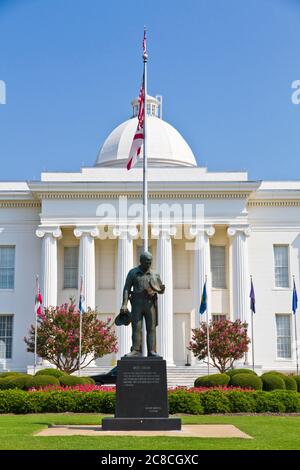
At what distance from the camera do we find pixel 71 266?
4828 centimetres

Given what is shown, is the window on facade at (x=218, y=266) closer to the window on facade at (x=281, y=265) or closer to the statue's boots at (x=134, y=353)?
the window on facade at (x=281, y=265)

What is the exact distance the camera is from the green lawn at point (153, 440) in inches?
535

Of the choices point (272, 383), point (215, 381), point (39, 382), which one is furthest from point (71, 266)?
point (272, 383)

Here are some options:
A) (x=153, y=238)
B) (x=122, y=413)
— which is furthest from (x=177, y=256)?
(x=122, y=413)

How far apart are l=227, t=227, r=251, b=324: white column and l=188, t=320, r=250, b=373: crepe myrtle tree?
4.06 m

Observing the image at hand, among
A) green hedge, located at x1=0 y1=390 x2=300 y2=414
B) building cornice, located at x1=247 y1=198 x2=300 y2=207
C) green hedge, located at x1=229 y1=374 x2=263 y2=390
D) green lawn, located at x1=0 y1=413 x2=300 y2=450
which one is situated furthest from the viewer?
building cornice, located at x1=247 y1=198 x2=300 y2=207

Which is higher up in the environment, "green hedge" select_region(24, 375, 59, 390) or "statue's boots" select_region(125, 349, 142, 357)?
"statue's boots" select_region(125, 349, 142, 357)

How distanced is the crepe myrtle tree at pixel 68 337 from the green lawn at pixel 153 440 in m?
18.2

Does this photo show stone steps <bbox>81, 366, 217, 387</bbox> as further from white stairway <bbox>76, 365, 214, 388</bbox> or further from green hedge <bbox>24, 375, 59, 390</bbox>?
green hedge <bbox>24, 375, 59, 390</bbox>

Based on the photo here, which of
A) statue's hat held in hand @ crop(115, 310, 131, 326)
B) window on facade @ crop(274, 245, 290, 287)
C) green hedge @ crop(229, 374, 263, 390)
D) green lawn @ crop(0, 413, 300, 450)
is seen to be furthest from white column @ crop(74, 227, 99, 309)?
statue's hat held in hand @ crop(115, 310, 131, 326)

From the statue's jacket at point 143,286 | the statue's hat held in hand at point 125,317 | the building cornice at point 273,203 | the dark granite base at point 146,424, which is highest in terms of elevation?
the building cornice at point 273,203

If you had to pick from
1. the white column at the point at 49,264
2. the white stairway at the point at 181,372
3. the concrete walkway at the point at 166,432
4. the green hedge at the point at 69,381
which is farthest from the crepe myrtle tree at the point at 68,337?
the concrete walkway at the point at 166,432

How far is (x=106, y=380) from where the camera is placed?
123 feet

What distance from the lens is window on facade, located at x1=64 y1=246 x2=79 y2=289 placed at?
48.0 metres
